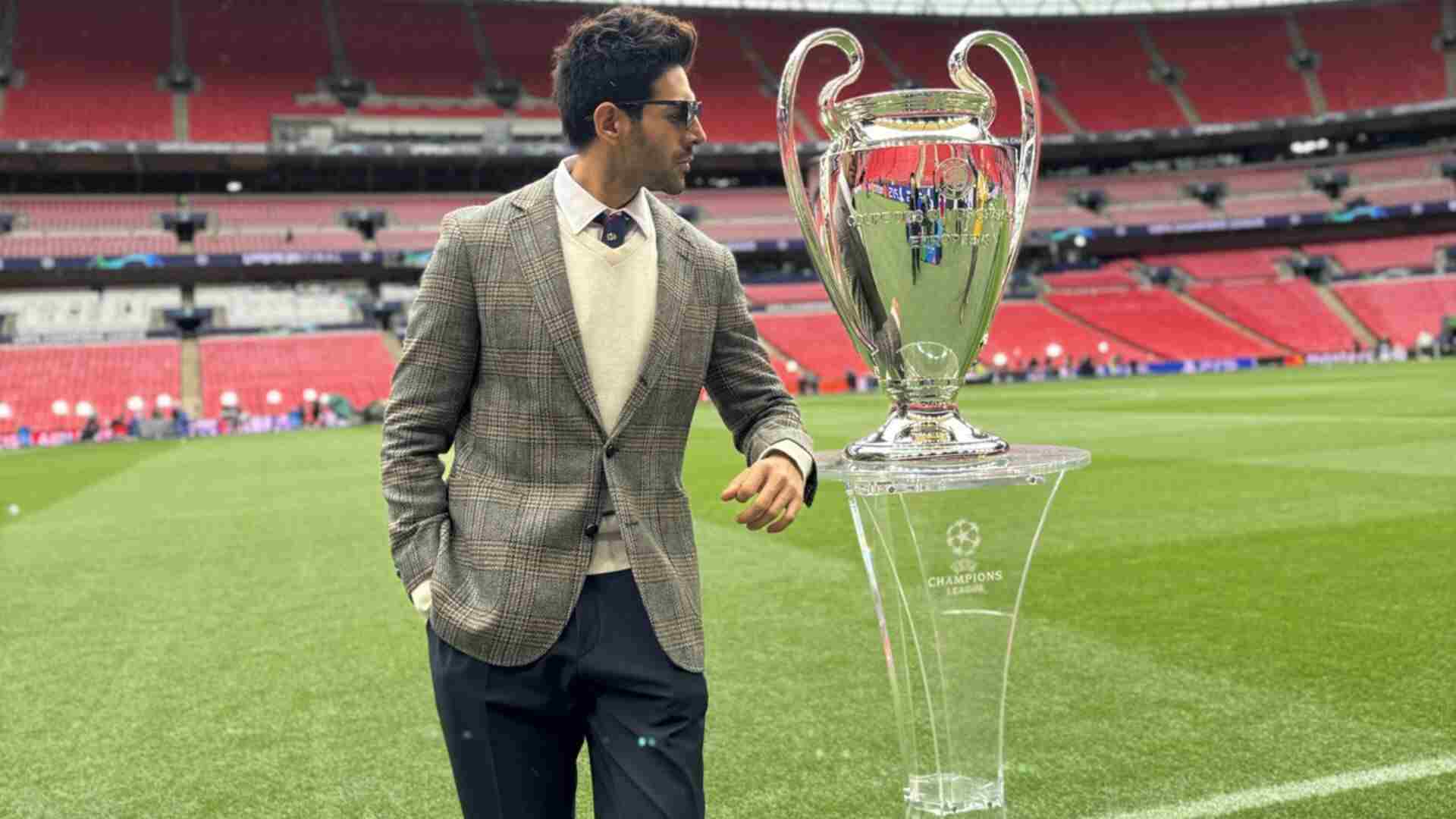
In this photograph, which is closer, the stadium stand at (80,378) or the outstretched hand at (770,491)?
the outstretched hand at (770,491)

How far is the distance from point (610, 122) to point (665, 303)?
30cm

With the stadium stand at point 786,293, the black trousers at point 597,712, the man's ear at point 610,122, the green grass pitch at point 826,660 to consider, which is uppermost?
the stadium stand at point 786,293

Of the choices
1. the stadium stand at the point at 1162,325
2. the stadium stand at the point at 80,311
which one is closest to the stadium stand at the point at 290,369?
the stadium stand at the point at 80,311

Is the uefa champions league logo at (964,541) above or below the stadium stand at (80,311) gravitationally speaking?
below

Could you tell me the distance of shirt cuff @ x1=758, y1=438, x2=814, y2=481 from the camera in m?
1.96

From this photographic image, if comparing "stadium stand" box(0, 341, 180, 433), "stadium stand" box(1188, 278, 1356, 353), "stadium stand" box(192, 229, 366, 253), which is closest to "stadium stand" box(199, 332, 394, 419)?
"stadium stand" box(0, 341, 180, 433)

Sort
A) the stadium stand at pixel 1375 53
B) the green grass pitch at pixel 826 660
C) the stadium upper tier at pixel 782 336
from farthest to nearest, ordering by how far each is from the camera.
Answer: the stadium stand at pixel 1375 53 < the stadium upper tier at pixel 782 336 < the green grass pitch at pixel 826 660

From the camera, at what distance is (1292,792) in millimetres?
3395

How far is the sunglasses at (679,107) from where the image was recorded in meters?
1.88

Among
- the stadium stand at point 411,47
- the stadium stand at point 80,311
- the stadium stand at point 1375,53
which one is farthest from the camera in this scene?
the stadium stand at point 1375,53

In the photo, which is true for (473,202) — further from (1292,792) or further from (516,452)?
(516,452)

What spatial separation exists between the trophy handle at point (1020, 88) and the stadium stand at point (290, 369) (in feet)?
102

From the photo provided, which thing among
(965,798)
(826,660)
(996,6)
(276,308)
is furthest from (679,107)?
(996,6)

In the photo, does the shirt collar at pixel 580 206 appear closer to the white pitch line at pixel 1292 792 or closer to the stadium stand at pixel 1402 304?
the white pitch line at pixel 1292 792
